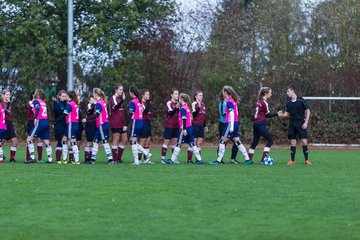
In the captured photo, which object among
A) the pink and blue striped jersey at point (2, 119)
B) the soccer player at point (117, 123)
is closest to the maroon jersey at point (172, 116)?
the soccer player at point (117, 123)

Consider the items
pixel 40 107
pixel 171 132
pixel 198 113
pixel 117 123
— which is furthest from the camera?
pixel 198 113

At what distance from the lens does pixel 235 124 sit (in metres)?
21.7

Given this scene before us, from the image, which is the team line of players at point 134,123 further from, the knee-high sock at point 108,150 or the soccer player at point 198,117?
the soccer player at point 198,117

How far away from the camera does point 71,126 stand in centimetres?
2198

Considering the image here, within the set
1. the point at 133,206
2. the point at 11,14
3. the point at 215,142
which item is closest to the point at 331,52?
the point at 215,142

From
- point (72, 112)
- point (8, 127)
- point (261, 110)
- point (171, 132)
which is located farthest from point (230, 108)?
point (8, 127)

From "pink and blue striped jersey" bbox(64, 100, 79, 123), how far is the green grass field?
3.56m

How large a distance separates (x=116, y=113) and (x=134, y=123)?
1141 millimetres

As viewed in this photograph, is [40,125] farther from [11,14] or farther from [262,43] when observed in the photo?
[262,43]

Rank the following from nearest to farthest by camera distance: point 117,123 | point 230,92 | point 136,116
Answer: point 136,116, point 230,92, point 117,123

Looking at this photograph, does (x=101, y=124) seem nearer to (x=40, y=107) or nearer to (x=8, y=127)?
(x=40, y=107)

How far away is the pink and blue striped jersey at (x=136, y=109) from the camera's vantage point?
70.8ft

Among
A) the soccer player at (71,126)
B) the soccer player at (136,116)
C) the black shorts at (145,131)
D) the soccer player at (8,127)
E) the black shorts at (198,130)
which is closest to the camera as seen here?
the soccer player at (136,116)

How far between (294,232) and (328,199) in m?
3.25
